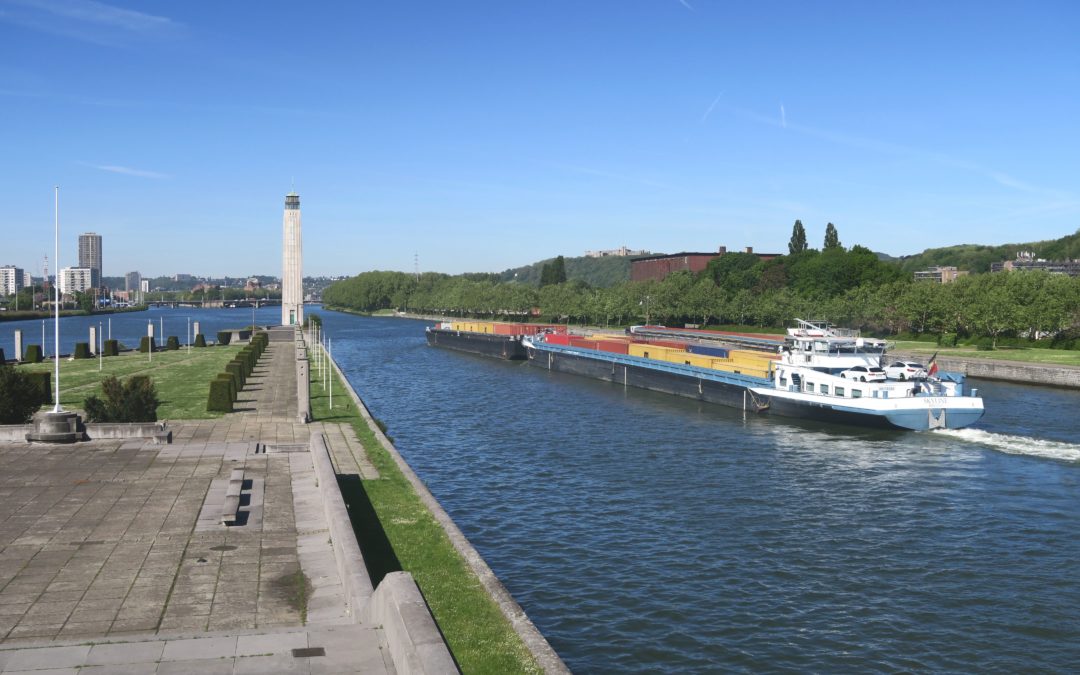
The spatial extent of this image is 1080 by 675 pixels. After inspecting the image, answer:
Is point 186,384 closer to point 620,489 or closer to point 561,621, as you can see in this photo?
point 620,489

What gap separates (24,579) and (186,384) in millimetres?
42204

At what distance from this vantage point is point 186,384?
188ft

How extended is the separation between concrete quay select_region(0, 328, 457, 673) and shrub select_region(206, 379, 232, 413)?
39.7 feet

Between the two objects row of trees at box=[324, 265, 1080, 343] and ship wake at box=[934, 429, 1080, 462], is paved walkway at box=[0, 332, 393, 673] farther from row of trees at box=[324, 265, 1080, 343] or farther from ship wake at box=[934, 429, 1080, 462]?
row of trees at box=[324, 265, 1080, 343]

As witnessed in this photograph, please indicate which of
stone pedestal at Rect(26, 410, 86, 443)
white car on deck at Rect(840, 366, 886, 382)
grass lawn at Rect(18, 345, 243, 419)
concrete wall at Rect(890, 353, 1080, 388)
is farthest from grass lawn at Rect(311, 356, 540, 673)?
concrete wall at Rect(890, 353, 1080, 388)

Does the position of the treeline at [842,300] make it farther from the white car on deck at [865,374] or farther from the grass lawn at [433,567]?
the grass lawn at [433,567]

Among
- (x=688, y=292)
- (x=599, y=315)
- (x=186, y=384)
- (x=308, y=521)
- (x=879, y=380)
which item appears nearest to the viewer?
(x=308, y=521)

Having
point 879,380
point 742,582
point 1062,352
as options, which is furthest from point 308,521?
point 1062,352

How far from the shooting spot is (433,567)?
64.7ft

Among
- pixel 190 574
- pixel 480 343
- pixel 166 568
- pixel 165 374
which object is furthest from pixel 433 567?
pixel 480 343

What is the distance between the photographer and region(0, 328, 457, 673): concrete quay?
13508mm

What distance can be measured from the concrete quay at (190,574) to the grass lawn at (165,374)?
14.8m

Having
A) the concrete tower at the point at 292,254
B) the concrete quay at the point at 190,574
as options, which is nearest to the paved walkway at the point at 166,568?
the concrete quay at the point at 190,574

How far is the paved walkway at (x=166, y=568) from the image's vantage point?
13.7 meters
